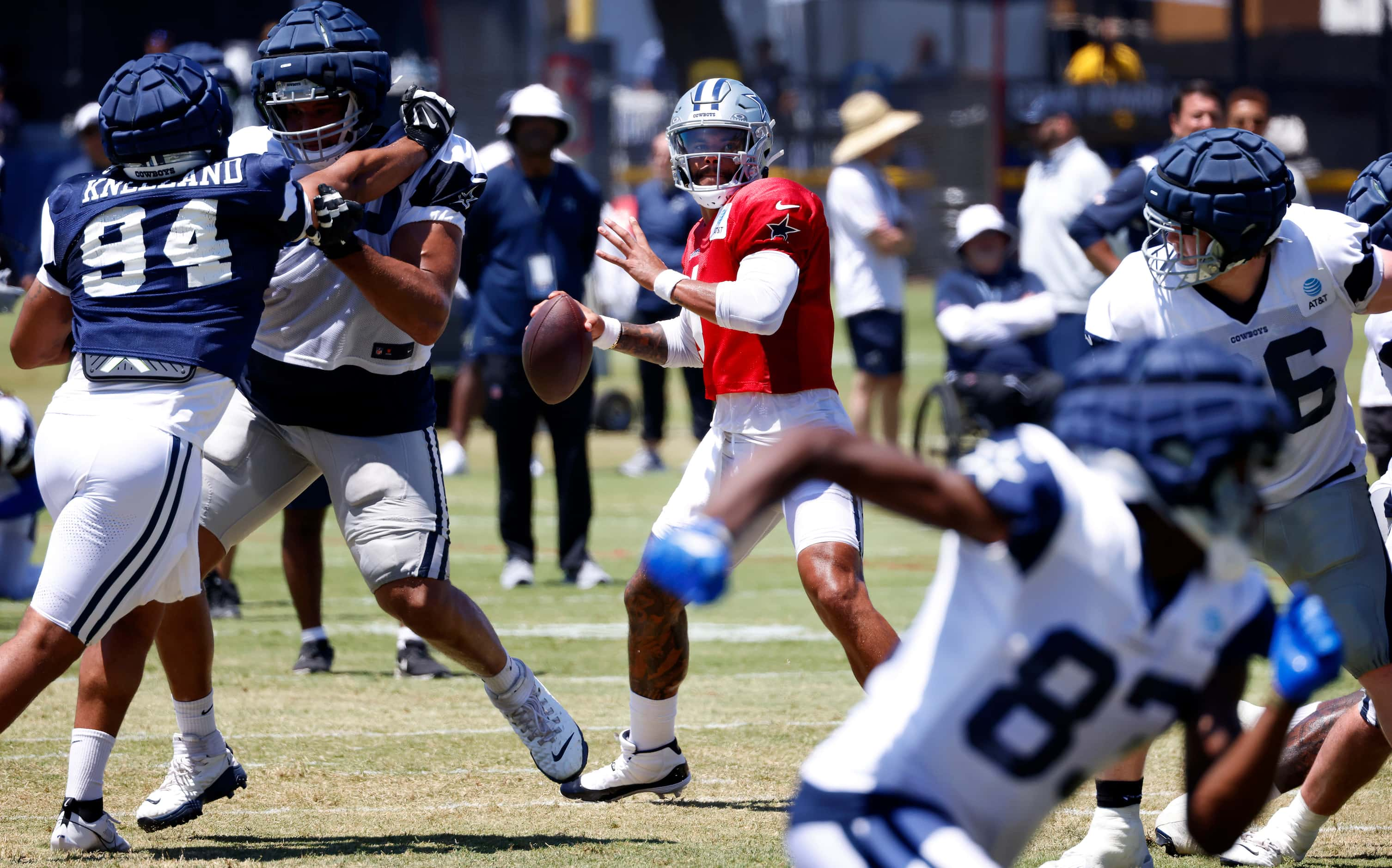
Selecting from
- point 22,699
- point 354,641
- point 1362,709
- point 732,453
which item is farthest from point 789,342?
point 354,641

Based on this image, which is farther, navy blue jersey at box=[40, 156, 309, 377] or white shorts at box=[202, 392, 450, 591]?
white shorts at box=[202, 392, 450, 591]

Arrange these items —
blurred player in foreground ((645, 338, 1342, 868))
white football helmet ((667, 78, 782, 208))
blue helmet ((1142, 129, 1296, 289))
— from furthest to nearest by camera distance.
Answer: white football helmet ((667, 78, 782, 208)), blue helmet ((1142, 129, 1296, 289)), blurred player in foreground ((645, 338, 1342, 868))

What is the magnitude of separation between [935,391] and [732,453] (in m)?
7.44

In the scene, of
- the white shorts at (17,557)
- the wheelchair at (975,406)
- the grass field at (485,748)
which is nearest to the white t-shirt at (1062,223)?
the wheelchair at (975,406)

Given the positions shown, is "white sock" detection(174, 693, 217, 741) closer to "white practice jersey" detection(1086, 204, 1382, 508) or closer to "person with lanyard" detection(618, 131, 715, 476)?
"white practice jersey" detection(1086, 204, 1382, 508)

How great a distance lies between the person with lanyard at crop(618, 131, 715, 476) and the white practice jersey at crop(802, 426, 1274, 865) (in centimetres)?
755

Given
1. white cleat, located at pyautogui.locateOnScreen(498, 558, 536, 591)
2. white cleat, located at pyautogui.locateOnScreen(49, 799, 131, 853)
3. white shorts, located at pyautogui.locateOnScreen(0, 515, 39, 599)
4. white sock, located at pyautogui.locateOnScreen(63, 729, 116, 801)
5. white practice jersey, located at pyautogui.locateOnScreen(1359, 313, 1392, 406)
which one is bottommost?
white cleat, located at pyautogui.locateOnScreen(498, 558, 536, 591)

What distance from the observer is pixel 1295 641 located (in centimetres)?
283

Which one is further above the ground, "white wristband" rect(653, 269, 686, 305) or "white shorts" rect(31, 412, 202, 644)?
"white wristband" rect(653, 269, 686, 305)

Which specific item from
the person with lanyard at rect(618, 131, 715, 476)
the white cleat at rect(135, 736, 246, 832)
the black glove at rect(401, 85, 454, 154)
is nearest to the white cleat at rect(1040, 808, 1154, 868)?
the white cleat at rect(135, 736, 246, 832)

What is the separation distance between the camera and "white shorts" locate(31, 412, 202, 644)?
412cm

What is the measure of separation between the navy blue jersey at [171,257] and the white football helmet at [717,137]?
4.27 ft

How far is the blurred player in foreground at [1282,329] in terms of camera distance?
163 inches

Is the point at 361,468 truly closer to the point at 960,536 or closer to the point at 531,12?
the point at 960,536
